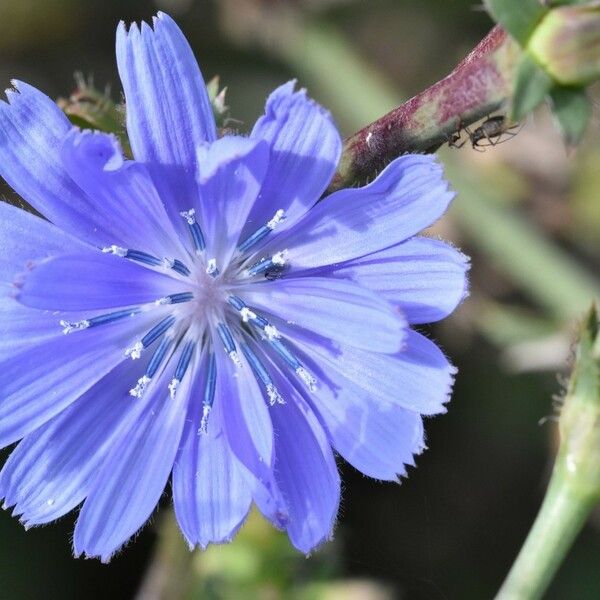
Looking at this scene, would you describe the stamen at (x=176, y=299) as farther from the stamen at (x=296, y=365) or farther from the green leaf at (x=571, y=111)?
the green leaf at (x=571, y=111)

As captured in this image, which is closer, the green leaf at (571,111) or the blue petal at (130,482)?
the green leaf at (571,111)

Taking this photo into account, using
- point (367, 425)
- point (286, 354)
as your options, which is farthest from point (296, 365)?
point (367, 425)

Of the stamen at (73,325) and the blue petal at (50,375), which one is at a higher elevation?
the stamen at (73,325)

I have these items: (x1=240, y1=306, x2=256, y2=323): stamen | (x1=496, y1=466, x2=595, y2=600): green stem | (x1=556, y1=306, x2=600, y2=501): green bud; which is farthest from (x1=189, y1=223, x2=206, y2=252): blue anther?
(x1=496, y1=466, x2=595, y2=600): green stem

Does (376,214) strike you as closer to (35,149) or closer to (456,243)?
(35,149)

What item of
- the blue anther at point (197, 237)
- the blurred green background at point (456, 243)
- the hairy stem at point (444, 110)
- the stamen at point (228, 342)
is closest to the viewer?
the hairy stem at point (444, 110)

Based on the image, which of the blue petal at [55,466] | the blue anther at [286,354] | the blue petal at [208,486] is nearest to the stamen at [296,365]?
the blue anther at [286,354]

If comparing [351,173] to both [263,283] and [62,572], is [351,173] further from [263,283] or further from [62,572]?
[62,572]

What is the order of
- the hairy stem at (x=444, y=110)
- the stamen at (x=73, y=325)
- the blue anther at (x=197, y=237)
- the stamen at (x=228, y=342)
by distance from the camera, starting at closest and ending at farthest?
the hairy stem at (x=444, y=110)
the stamen at (x=73, y=325)
the blue anther at (x=197, y=237)
the stamen at (x=228, y=342)
